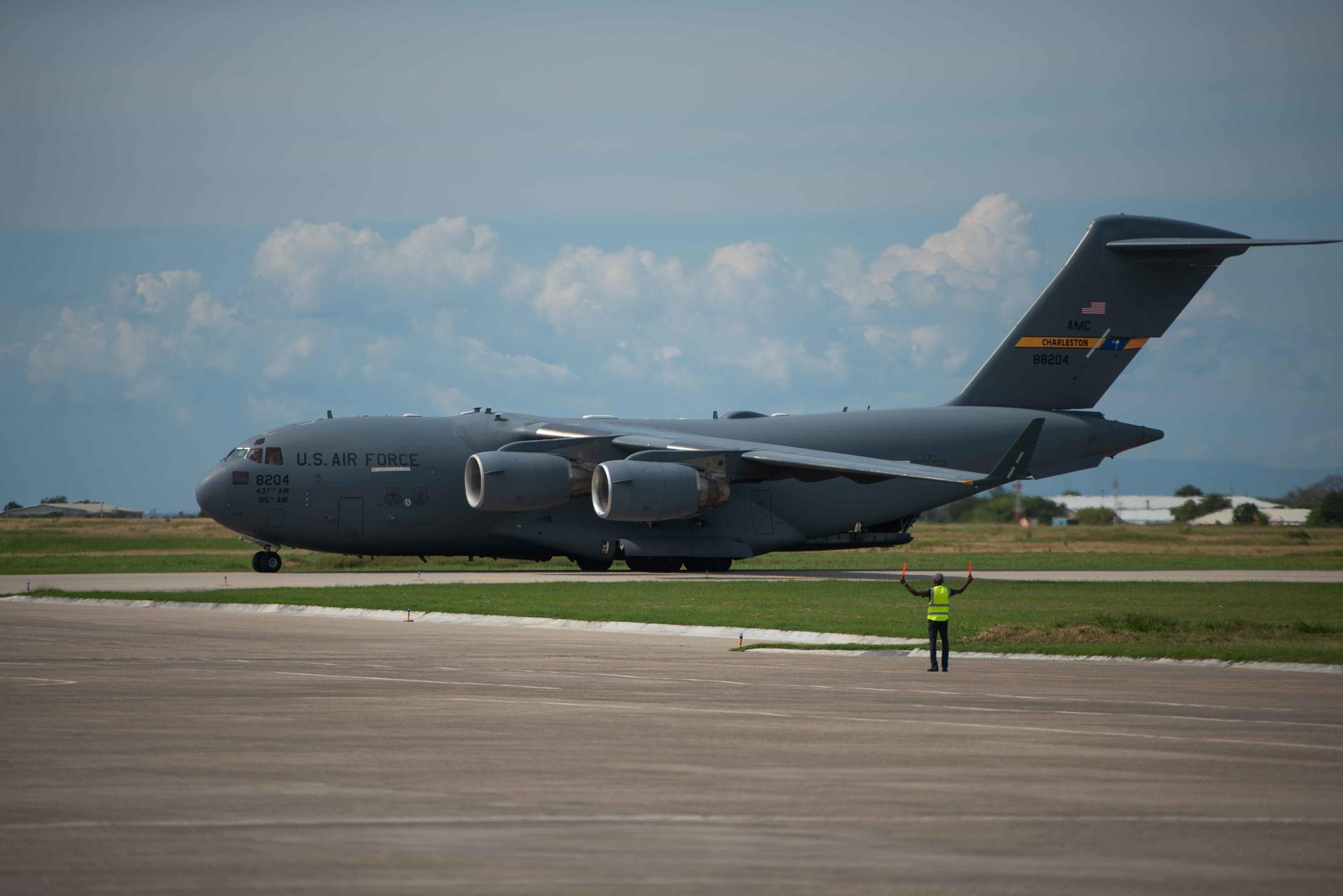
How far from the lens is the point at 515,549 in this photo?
1619 inches

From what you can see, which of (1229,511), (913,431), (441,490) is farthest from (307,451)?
(1229,511)

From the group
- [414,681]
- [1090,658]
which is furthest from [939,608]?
[414,681]

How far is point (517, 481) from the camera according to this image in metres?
37.9

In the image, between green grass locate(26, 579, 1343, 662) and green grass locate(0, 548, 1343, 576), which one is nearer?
green grass locate(26, 579, 1343, 662)

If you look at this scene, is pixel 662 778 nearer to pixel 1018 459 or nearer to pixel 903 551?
pixel 1018 459

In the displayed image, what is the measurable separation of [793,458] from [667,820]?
92.8ft

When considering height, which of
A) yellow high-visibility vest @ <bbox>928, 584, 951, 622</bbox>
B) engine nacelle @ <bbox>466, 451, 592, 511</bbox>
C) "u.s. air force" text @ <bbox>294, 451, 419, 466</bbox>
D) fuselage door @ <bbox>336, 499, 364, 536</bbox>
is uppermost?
"u.s. air force" text @ <bbox>294, 451, 419, 466</bbox>

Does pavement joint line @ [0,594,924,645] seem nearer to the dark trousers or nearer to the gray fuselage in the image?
the dark trousers

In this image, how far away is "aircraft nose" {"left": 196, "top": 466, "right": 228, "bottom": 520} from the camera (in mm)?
38625

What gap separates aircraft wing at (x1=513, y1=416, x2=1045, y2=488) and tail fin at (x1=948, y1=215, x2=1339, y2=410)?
518 centimetres

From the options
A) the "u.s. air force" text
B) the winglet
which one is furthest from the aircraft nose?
the winglet

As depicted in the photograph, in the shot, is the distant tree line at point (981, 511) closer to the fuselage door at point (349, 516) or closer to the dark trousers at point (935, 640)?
the fuselage door at point (349, 516)

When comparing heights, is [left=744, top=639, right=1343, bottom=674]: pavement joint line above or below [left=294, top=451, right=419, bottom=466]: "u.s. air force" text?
below

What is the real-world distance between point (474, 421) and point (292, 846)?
32.8 metres
